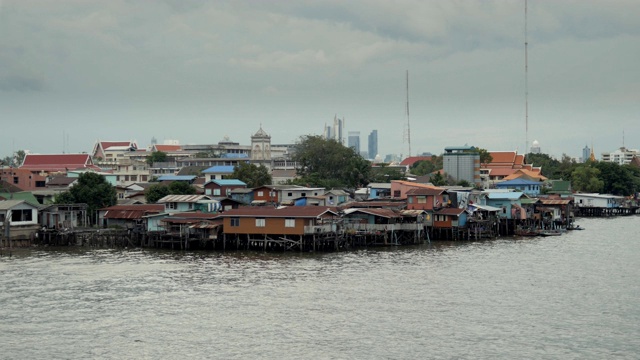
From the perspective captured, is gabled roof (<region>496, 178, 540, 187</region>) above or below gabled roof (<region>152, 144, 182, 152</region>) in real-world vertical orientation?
below

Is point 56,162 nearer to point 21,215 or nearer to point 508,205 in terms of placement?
point 21,215

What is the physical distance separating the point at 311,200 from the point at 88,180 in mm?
18420

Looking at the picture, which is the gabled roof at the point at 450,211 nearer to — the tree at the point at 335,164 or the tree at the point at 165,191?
the tree at the point at 165,191

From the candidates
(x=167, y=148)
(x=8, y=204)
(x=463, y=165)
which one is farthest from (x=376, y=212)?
(x=167, y=148)

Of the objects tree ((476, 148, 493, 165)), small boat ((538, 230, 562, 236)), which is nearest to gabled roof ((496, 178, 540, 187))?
tree ((476, 148, 493, 165))

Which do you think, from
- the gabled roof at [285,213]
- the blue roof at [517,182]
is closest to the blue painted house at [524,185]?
the blue roof at [517,182]

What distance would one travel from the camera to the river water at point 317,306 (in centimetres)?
2808

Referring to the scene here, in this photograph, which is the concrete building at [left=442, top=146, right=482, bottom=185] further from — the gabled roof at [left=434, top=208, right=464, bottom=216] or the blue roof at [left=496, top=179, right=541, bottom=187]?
the gabled roof at [left=434, top=208, right=464, bottom=216]

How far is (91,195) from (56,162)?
174ft

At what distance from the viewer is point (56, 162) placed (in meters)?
116

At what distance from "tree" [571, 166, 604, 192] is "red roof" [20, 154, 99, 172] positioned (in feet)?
216

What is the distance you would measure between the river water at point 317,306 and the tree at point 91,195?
14458 mm

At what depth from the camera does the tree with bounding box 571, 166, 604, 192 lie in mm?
111500

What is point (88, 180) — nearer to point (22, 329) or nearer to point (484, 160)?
point (22, 329)
